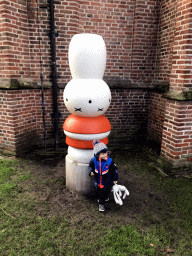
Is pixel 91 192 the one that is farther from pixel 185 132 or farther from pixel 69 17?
pixel 69 17

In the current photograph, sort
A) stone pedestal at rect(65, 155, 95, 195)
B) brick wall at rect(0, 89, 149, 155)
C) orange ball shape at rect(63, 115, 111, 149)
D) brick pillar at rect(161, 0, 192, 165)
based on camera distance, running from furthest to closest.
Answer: brick wall at rect(0, 89, 149, 155)
brick pillar at rect(161, 0, 192, 165)
stone pedestal at rect(65, 155, 95, 195)
orange ball shape at rect(63, 115, 111, 149)

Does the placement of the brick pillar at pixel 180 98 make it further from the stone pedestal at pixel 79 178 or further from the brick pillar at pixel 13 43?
the brick pillar at pixel 13 43

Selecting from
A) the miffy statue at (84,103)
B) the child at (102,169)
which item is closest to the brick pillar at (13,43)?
the miffy statue at (84,103)

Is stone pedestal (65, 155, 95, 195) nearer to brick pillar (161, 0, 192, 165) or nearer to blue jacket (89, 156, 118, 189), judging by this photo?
blue jacket (89, 156, 118, 189)

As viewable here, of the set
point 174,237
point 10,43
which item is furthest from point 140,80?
point 174,237

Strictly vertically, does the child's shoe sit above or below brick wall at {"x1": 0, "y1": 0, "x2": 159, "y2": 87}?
below

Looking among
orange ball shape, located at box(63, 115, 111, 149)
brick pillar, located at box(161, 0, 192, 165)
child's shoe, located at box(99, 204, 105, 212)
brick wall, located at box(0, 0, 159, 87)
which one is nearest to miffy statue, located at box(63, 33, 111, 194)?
orange ball shape, located at box(63, 115, 111, 149)

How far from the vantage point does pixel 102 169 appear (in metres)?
2.80

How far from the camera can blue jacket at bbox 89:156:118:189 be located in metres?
2.81

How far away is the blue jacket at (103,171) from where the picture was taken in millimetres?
2806

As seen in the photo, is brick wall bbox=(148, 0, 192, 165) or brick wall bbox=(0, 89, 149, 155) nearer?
brick wall bbox=(148, 0, 192, 165)

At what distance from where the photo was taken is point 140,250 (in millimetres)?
2229

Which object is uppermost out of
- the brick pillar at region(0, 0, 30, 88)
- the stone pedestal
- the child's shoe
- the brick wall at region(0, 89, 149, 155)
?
the brick pillar at region(0, 0, 30, 88)

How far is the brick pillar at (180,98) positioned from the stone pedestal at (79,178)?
6.03 feet
